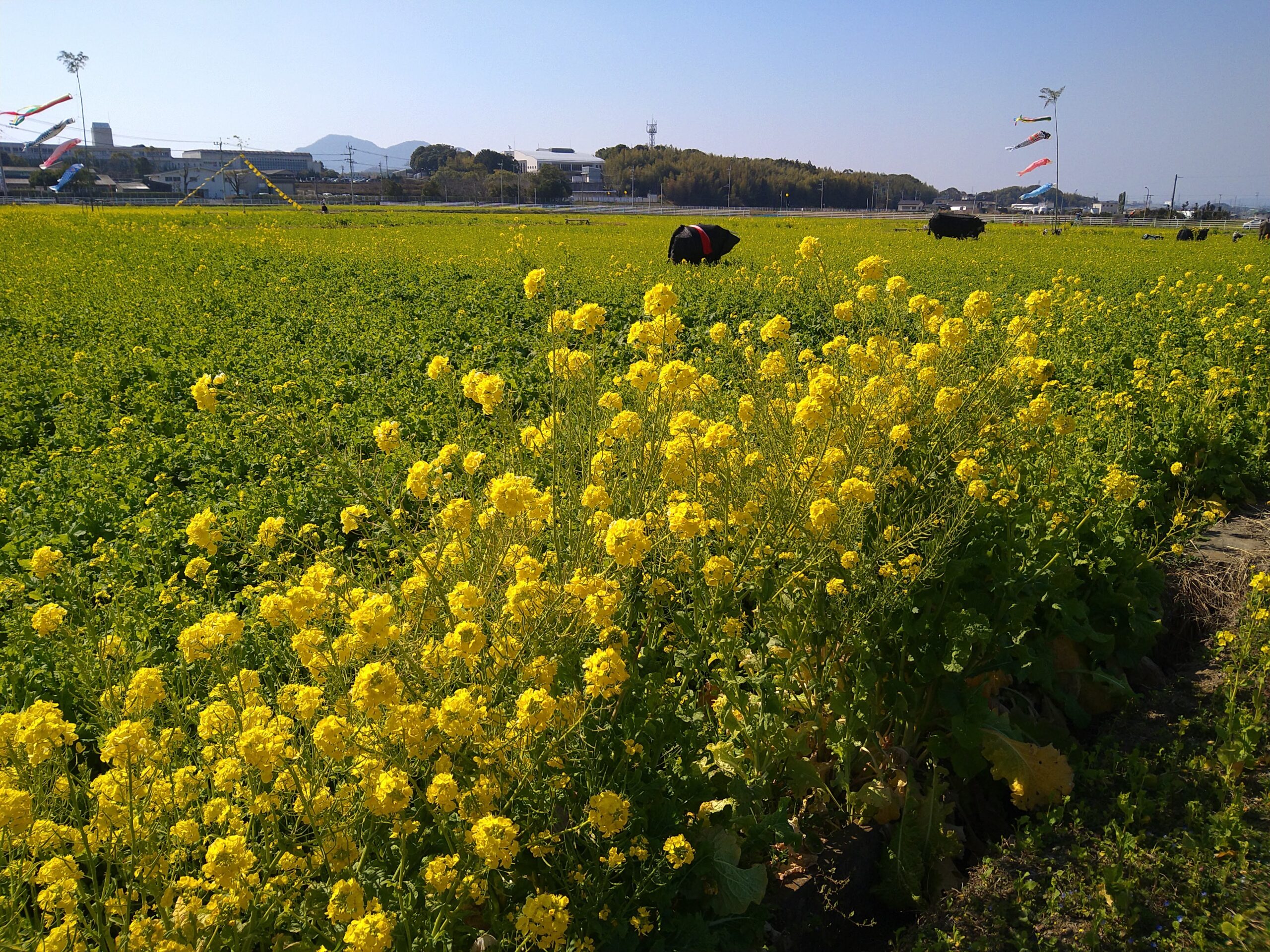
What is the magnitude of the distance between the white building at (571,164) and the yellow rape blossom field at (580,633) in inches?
4773

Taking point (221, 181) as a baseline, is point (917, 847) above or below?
below

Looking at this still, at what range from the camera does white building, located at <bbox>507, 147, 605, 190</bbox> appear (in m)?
128

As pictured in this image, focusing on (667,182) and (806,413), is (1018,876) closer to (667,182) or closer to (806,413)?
(806,413)

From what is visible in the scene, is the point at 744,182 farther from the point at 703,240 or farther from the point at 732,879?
the point at 732,879

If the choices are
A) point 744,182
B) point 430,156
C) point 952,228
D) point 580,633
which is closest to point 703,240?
point 952,228

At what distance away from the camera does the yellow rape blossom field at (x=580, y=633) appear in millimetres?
1988

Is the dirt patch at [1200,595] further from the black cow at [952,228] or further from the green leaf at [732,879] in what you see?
the black cow at [952,228]

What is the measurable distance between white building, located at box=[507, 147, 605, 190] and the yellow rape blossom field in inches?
4773

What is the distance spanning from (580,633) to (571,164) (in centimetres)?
14245

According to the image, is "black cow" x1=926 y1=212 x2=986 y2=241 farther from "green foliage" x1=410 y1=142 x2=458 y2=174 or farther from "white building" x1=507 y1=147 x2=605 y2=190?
"green foliage" x1=410 y1=142 x2=458 y2=174

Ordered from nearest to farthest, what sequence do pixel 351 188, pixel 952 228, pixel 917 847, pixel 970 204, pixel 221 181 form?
pixel 917 847 → pixel 952 228 → pixel 351 188 → pixel 221 181 → pixel 970 204

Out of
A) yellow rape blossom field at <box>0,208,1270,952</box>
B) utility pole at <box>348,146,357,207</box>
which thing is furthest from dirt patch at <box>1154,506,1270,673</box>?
utility pole at <box>348,146,357,207</box>

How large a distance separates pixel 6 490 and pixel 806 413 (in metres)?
5.05

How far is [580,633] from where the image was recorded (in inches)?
102
